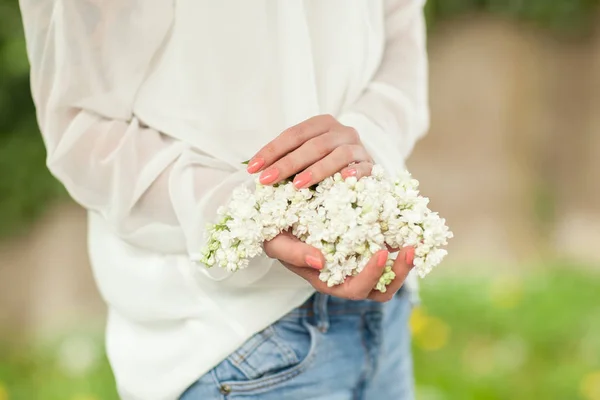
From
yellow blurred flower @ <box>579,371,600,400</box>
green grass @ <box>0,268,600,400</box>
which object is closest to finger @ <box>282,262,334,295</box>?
green grass @ <box>0,268,600,400</box>

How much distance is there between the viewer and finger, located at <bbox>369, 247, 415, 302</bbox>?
0.77 m

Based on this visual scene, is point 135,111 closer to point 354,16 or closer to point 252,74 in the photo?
point 252,74

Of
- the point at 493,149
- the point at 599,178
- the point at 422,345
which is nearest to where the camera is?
the point at 422,345

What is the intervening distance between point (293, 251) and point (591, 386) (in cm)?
168

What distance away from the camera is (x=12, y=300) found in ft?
8.66

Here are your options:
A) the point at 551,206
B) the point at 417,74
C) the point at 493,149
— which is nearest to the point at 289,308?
the point at 417,74

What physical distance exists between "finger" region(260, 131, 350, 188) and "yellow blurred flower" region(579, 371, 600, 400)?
5.30 ft

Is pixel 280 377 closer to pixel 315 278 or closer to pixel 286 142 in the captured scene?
pixel 315 278

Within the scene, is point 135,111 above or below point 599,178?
above

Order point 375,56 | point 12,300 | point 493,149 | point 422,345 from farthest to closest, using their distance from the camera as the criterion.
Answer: point 493,149 → point 12,300 → point 422,345 → point 375,56

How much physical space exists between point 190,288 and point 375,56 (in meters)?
0.38

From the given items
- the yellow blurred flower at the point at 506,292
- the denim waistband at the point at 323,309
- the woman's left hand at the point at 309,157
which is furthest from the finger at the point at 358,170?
the yellow blurred flower at the point at 506,292

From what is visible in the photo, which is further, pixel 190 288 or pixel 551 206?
pixel 551 206

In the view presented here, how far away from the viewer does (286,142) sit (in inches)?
32.6
